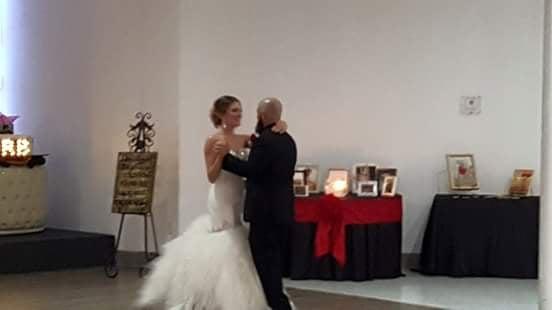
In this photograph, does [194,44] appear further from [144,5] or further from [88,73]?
[88,73]

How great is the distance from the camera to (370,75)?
8.06 m

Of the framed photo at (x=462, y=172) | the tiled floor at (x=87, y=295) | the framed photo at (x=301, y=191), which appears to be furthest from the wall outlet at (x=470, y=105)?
the tiled floor at (x=87, y=295)

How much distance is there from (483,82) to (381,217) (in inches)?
64.6

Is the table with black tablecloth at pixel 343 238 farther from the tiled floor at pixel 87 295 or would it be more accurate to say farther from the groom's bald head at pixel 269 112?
the groom's bald head at pixel 269 112

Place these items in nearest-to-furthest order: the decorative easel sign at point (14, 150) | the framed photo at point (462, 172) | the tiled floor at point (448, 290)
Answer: the tiled floor at point (448, 290) → the framed photo at point (462, 172) → the decorative easel sign at point (14, 150)

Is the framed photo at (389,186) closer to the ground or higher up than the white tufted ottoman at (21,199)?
higher up

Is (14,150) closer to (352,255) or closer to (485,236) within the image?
(352,255)

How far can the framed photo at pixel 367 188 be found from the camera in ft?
24.9

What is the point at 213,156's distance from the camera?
546cm

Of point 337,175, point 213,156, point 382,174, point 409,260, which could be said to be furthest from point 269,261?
point 409,260

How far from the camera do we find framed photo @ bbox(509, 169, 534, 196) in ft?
25.1

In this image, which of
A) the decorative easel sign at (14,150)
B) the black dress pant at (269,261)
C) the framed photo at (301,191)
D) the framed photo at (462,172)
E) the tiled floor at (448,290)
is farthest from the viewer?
the decorative easel sign at (14,150)

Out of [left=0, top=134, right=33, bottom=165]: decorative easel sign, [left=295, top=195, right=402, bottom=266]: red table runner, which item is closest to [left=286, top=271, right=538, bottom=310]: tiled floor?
[left=295, top=195, right=402, bottom=266]: red table runner

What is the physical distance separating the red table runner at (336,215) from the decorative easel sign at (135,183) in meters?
1.50
